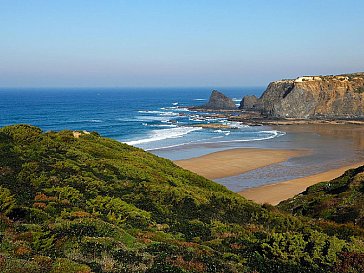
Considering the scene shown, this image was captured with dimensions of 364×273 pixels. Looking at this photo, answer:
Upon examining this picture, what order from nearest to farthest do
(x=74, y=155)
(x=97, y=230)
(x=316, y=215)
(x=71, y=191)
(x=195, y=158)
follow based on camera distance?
1. (x=97, y=230)
2. (x=71, y=191)
3. (x=316, y=215)
4. (x=74, y=155)
5. (x=195, y=158)

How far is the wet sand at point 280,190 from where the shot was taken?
35.8 meters

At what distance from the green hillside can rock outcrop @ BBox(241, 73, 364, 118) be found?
85.1m

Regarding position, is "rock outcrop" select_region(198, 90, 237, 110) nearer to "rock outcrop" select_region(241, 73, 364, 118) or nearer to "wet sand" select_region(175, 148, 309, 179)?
"rock outcrop" select_region(241, 73, 364, 118)

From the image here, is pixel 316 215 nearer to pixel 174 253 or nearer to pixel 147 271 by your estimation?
pixel 174 253

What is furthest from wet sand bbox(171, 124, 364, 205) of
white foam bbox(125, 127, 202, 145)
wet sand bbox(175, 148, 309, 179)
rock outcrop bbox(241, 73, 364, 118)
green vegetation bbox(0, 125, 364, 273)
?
rock outcrop bbox(241, 73, 364, 118)

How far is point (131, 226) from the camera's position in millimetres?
15453

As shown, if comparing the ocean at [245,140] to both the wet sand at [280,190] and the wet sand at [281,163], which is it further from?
the wet sand at [280,190]

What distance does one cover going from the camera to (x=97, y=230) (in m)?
13.3

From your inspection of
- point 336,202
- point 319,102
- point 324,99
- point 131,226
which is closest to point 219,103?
point 319,102

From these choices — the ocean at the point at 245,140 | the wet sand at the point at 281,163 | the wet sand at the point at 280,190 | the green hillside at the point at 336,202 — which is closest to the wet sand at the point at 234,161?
the wet sand at the point at 281,163

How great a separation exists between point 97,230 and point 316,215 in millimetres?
15115

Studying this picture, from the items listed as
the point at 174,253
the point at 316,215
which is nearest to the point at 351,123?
the point at 316,215

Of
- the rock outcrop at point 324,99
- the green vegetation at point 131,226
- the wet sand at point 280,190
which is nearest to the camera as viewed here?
the green vegetation at point 131,226

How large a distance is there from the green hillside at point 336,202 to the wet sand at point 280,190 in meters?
5.63
